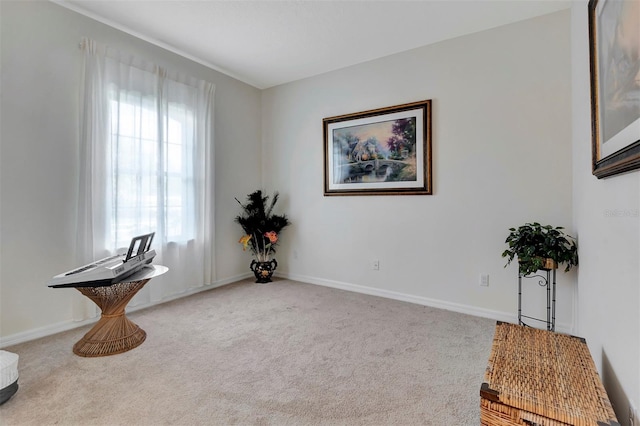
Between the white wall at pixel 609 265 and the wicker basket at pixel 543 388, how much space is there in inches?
4.3

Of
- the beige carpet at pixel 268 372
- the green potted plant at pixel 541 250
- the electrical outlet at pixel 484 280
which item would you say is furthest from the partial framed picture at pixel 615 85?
the electrical outlet at pixel 484 280

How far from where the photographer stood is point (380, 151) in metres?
3.51

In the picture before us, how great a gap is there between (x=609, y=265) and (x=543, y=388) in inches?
26.1

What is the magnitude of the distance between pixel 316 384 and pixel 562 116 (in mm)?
2899

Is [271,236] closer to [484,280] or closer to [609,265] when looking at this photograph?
[484,280]

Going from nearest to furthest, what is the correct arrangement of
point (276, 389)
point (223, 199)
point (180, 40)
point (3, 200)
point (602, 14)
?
point (602, 14) → point (276, 389) → point (3, 200) → point (180, 40) → point (223, 199)

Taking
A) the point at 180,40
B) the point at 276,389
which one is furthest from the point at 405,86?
the point at 276,389

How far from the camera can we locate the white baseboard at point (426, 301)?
2.81 metres

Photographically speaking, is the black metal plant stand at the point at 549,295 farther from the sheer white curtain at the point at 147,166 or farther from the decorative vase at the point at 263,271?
the sheer white curtain at the point at 147,166

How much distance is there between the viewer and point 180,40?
3.17 meters

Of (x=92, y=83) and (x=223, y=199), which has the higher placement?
(x=92, y=83)

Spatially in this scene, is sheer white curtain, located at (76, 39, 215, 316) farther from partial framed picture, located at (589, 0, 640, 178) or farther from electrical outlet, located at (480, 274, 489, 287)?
partial framed picture, located at (589, 0, 640, 178)

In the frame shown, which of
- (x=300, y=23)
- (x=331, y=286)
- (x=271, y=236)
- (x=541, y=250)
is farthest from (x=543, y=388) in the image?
(x=271, y=236)

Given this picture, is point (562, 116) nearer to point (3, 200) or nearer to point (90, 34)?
point (90, 34)
